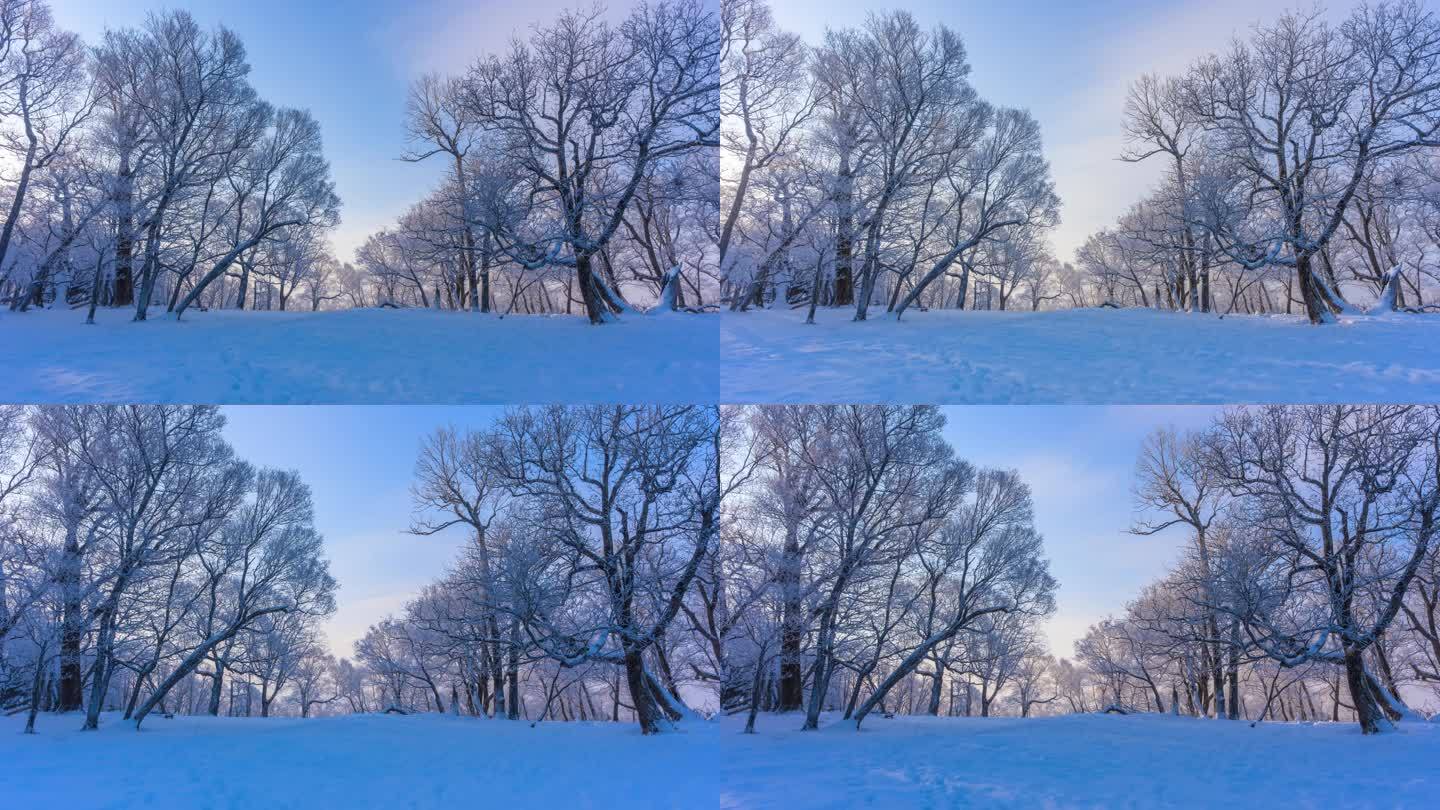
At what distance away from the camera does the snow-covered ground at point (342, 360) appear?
32.2 ft

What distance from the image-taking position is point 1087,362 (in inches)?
452

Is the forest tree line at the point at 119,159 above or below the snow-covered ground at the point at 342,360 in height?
above

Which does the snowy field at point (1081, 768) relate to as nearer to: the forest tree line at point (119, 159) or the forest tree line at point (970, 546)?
the forest tree line at point (970, 546)

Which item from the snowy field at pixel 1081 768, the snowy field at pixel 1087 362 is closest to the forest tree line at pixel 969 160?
the snowy field at pixel 1087 362

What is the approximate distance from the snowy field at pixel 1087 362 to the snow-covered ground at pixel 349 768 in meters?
4.90

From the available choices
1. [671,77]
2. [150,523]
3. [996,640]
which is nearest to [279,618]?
[150,523]

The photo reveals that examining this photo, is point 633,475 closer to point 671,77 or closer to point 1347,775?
point 671,77

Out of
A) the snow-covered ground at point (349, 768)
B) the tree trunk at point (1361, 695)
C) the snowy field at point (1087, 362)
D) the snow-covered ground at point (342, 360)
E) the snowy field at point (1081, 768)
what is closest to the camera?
the snowy field at point (1081, 768)

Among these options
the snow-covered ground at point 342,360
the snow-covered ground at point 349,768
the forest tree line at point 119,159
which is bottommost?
the snow-covered ground at point 349,768

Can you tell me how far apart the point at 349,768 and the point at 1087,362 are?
11456 mm

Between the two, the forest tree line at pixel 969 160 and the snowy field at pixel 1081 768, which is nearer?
the snowy field at pixel 1081 768

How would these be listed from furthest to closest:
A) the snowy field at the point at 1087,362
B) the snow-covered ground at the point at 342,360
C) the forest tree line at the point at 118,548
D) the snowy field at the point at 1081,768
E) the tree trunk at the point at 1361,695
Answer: the forest tree line at the point at 118,548
the tree trunk at the point at 1361,695
the snowy field at the point at 1087,362
the snow-covered ground at the point at 342,360
the snowy field at the point at 1081,768

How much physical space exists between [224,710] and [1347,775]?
4083 cm

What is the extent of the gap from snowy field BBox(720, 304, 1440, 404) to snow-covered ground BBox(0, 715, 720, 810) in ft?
16.1
